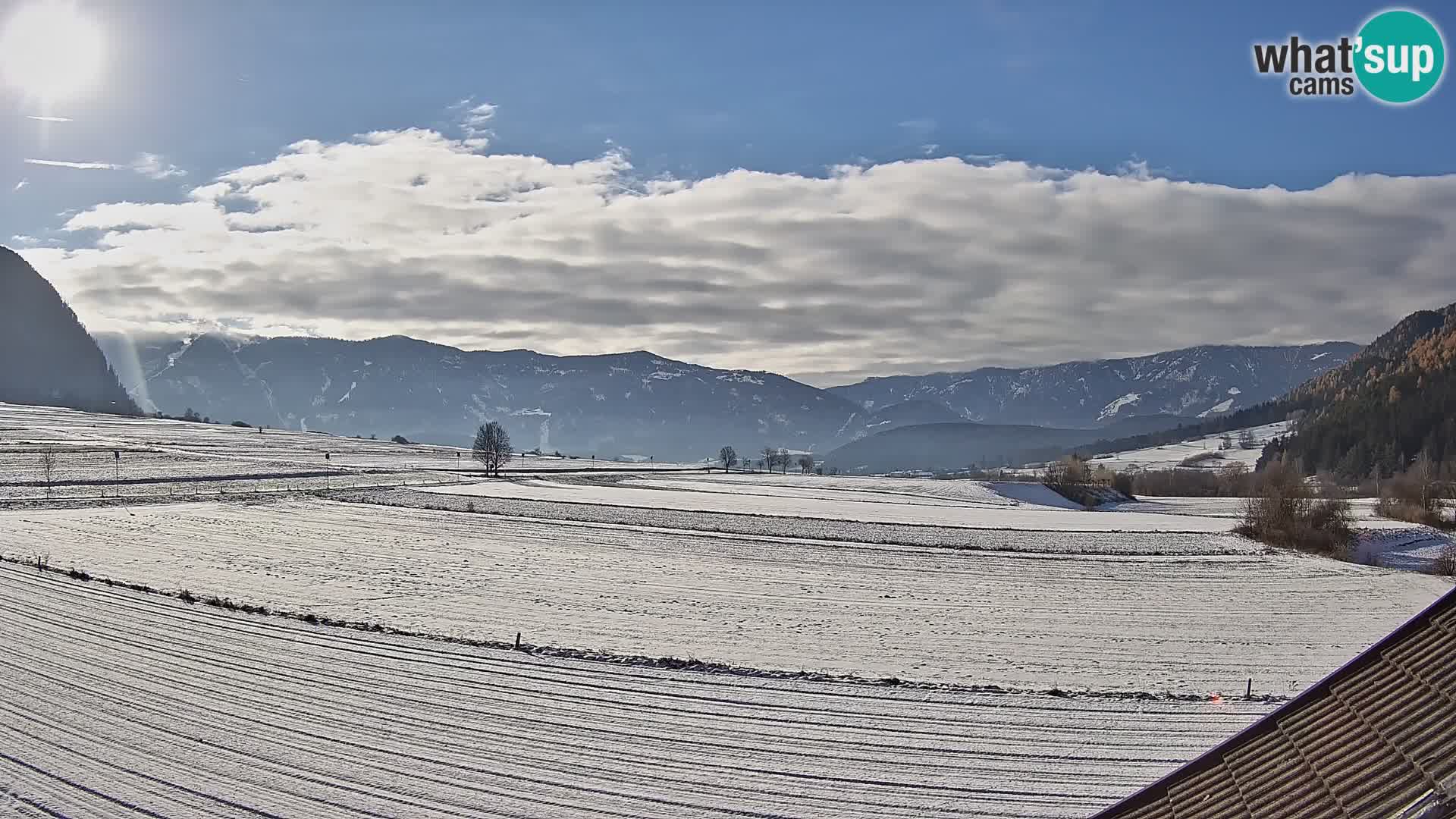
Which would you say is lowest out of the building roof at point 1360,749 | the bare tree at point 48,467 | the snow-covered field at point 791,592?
the snow-covered field at point 791,592

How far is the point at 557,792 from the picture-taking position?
16.7 m

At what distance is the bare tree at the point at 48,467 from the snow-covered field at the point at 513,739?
6086 cm

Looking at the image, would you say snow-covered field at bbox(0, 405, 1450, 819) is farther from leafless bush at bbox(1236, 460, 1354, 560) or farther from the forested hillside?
the forested hillside

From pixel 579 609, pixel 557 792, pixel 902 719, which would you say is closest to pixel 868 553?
pixel 579 609

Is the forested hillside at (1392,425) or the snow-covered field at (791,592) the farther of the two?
the forested hillside at (1392,425)

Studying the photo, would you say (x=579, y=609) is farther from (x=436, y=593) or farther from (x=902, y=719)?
(x=902, y=719)

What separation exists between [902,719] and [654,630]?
11.4 meters

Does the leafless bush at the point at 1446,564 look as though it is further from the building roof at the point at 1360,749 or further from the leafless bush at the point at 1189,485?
the leafless bush at the point at 1189,485

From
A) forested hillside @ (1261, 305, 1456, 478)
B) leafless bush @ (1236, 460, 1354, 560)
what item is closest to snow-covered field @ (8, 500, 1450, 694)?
leafless bush @ (1236, 460, 1354, 560)

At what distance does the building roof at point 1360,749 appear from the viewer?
567 centimetres

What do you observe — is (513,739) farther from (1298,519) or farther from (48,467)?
(48,467)

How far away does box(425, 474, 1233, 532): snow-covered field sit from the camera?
77.7m

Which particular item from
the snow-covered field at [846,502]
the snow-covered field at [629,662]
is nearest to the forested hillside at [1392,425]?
the snow-covered field at [846,502]

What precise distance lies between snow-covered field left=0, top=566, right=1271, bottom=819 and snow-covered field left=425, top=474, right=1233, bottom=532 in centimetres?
5096
